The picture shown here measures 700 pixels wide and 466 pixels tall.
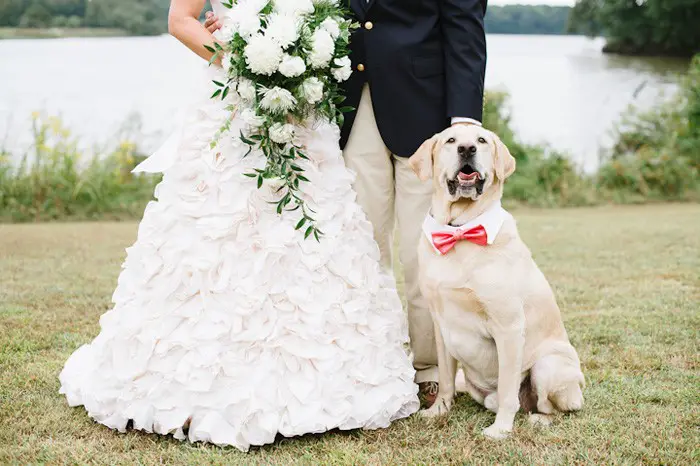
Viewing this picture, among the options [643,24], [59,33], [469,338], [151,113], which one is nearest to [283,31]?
[469,338]

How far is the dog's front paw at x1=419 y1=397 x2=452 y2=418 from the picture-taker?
11.5 feet

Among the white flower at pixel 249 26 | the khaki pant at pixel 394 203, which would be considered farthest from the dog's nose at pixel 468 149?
the white flower at pixel 249 26

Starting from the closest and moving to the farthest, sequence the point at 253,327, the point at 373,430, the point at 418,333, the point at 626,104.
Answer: the point at 253,327, the point at 373,430, the point at 418,333, the point at 626,104

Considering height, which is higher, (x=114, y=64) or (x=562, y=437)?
(x=562, y=437)

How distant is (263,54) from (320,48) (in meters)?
0.23

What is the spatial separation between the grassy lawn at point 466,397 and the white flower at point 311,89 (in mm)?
1423

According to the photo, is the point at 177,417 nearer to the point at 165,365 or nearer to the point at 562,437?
the point at 165,365

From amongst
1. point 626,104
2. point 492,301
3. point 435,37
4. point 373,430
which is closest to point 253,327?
point 373,430

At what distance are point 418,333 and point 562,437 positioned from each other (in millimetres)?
904

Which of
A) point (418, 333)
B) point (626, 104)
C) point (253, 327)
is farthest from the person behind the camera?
point (626, 104)

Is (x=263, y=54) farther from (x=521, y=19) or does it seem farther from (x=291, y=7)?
(x=521, y=19)

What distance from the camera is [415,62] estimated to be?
3.44 metres

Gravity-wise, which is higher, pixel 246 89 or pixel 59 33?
pixel 246 89

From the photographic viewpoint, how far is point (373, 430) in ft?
10.9
